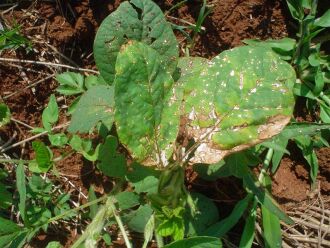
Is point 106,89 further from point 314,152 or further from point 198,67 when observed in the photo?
point 314,152

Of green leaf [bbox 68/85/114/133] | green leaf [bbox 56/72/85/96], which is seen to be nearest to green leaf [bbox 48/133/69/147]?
green leaf [bbox 56/72/85/96]

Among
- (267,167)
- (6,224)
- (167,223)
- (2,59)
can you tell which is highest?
(2,59)

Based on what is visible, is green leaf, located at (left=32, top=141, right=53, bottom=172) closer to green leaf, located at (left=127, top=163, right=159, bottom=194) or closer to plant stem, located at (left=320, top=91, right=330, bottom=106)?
green leaf, located at (left=127, top=163, right=159, bottom=194)

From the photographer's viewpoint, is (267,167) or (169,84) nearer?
(169,84)

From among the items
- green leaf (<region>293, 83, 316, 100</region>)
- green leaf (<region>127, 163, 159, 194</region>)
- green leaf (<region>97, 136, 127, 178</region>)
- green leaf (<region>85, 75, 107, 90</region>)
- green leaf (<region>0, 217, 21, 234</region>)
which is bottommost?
green leaf (<region>0, 217, 21, 234</region>)

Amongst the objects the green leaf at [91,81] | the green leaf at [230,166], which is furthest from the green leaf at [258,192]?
the green leaf at [91,81]

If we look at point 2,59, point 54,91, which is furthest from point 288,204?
point 2,59
